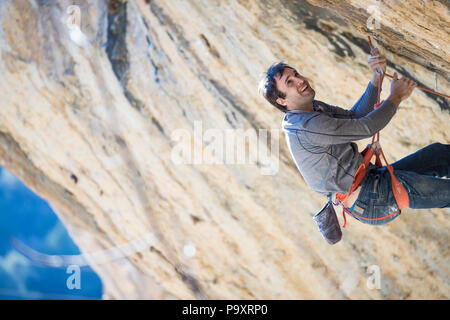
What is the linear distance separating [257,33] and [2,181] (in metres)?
7.36

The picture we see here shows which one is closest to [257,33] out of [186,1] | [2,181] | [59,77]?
[186,1]

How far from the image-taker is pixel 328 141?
1597 millimetres

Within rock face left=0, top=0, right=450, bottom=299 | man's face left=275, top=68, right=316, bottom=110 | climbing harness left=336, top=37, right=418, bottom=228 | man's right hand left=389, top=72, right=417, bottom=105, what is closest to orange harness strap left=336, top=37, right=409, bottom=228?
climbing harness left=336, top=37, right=418, bottom=228

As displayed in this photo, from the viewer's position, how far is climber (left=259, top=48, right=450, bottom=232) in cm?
159

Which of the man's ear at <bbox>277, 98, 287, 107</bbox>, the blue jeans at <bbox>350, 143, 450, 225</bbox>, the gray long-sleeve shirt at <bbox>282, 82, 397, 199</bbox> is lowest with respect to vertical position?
the blue jeans at <bbox>350, 143, 450, 225</bbox>

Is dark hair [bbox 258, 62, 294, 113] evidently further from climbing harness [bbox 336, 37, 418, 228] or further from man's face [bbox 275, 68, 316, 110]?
climbing harness [bbox 336, 37, 418, 228]

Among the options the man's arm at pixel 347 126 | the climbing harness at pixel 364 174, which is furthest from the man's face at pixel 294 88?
the climbing harness at pixel 364 174

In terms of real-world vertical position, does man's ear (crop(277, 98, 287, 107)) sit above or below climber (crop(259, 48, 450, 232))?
above

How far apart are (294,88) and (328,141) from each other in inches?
11.5

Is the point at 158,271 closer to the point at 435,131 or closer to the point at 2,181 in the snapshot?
the point at 435,131

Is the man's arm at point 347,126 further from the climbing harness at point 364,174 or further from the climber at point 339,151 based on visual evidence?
the climbing harness at point 364,174

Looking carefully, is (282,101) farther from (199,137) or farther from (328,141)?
(199,137)

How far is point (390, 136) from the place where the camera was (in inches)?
111

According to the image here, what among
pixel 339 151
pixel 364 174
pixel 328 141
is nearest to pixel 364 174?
pixel 364 174
